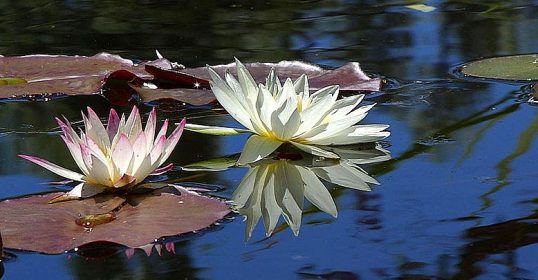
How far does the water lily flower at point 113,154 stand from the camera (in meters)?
1.63

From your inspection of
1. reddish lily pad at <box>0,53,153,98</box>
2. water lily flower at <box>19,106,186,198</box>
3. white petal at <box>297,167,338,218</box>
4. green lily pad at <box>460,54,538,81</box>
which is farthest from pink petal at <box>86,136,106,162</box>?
green lily pad at <box>460,54,538,81</box>

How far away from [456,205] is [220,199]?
13.8 inches

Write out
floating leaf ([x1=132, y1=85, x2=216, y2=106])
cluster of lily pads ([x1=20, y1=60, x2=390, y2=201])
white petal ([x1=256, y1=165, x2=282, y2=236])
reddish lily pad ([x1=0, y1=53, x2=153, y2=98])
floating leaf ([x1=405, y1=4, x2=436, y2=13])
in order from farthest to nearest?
floating leaf ([x1=405, y1=4, x2=436, y2=13]), reddish lily pad ([x1=0, y1=53, x2=153, y2=98]), floating leaf ([x1=132, y1=85, x2=216, y2=106]), cluster of lily pads ([x1=20, y1=60, x2=390, y2=201]), white petal ([x1=256, y1=165, x2=282, y2=236])

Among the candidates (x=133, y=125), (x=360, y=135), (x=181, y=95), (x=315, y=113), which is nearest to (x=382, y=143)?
(x=360, y=135)

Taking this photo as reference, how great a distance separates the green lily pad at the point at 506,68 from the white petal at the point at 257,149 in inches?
27.8

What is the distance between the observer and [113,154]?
5.34 feet

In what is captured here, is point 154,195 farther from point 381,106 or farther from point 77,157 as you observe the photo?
point 381,106

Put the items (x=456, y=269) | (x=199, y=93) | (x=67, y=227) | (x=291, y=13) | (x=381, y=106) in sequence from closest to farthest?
(x=456, y=269) < (x=67, y=227) < (x=381, y=106) < (x=199, y=93) < (x=291, y=13)

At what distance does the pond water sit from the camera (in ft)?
4.53

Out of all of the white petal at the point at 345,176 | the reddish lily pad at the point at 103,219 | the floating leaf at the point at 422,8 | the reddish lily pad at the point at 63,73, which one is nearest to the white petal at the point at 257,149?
the white petal at the point at 345,176

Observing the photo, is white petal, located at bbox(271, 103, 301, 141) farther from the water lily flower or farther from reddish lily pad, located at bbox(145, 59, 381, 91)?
reddish lily pad, located at bbox(145, 59, 381, 91)

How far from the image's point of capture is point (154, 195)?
1653 mm

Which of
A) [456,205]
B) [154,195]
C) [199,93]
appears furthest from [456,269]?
[199,93]

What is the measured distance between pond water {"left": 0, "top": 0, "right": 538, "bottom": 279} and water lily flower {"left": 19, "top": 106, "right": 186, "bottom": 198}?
0.11m
